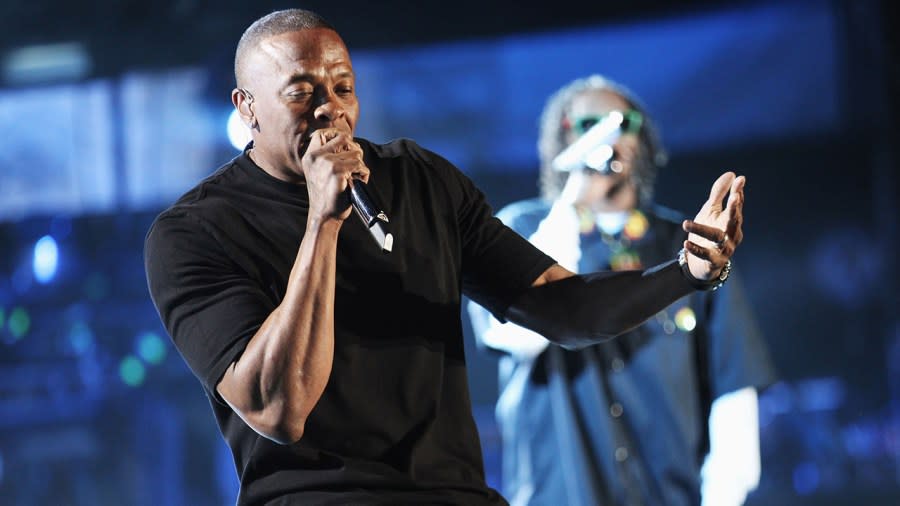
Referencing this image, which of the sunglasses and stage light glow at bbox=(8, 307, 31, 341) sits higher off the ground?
the sunglasses

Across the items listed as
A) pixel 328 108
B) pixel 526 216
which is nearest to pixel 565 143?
pixel 526 216

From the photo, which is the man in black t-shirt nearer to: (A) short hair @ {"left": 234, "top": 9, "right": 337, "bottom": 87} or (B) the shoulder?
(A) short hair @ {"left": 234, "top": 9, "right": 337, "bottom": 87}

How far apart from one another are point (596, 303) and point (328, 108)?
566 mm

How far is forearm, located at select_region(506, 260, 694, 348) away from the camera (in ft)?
6.07

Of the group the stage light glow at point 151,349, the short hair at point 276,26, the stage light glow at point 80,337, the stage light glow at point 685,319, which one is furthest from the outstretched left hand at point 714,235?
the stage light glow at point 80,337

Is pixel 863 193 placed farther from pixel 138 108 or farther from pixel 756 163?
pixel 138 108

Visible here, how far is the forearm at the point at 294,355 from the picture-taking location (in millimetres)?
1521

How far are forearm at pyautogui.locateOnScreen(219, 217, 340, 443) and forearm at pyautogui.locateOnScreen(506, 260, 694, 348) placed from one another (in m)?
0.48

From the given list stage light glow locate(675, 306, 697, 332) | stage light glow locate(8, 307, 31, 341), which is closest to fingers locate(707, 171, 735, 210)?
stage light glow locate(675, 306, 697, 332)

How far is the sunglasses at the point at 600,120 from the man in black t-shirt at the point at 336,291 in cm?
118

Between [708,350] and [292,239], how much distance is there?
1.51 m

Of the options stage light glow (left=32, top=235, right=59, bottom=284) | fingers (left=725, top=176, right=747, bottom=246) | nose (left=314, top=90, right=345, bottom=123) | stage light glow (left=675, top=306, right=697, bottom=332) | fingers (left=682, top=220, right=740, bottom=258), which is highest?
nose (left=314, top=90, right=345, bottom=123)

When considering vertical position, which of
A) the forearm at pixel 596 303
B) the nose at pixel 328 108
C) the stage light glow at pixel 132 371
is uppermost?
the nose at pixel 328 108

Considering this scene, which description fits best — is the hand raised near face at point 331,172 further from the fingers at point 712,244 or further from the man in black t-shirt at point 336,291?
the fingers at point 712,244
